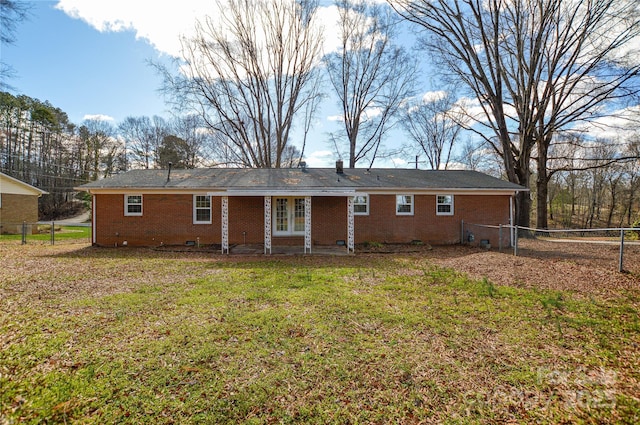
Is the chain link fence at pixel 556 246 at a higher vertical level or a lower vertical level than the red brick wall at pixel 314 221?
lower

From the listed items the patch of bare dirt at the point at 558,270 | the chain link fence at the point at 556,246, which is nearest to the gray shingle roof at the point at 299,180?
the chain link fence at the point at 556,246

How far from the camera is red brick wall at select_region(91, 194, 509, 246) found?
13.5 metres

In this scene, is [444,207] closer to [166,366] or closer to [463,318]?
[463,318]

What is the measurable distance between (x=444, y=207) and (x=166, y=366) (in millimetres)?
13668

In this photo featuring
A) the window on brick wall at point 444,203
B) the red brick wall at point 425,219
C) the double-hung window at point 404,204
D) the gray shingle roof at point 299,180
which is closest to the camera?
the gray shingle roof at point 299,180

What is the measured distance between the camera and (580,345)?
160 inches

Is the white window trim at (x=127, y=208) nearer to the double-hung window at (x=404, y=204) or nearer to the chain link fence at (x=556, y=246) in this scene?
the double-hung window at (x=404, y=204)

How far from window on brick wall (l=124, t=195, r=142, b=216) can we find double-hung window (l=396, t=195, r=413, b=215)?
12372 mm

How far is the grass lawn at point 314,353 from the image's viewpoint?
2.84m

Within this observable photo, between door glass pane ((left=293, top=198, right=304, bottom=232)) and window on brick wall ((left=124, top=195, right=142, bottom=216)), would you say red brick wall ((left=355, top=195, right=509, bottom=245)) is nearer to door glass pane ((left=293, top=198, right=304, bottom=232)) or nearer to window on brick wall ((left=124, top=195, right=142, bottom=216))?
door glass pane ((left=293, top=198, right=304, bottom=232))

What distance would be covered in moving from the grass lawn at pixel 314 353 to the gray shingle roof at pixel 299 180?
6.84 meters

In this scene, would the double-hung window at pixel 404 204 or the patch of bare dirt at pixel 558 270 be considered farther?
the double-hung window at pixel 404 204

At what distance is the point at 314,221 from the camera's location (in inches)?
544

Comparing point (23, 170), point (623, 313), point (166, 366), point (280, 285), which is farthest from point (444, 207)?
point (23, 170)
